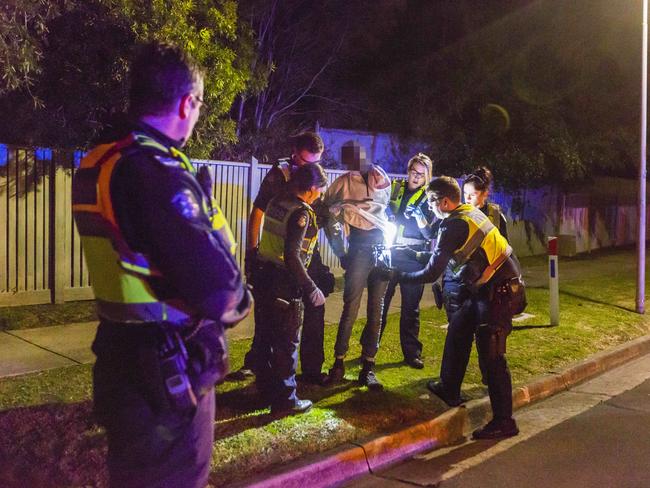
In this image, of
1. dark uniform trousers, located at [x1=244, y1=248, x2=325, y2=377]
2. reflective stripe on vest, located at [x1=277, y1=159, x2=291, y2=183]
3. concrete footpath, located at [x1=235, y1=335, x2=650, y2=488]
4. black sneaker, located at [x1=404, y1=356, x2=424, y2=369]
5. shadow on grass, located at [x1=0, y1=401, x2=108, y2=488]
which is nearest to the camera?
shadow on grass, located at [x1=0, y1=401, x2=108, y2=488]

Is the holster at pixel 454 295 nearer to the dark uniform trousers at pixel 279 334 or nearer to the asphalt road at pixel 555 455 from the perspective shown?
the asphalt road at pixel 555 455

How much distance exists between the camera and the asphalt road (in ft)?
15.1

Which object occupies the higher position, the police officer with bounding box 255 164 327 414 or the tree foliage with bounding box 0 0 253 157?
the tree foliage with bounding box 0 0 253 157

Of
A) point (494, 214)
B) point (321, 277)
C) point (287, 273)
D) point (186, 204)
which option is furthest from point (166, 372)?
point (494, 214)

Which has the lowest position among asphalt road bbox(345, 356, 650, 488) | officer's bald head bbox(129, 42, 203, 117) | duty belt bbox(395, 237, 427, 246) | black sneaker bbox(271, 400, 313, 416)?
asphalt road bbox(345, 356, 650, 488)

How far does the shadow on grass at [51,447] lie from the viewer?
3861 millimetres

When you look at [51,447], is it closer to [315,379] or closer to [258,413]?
[258,413]

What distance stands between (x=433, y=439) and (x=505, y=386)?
0.66m

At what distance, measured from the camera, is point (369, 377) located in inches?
232

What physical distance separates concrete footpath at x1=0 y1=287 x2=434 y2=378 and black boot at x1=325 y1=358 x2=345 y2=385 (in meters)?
1.81

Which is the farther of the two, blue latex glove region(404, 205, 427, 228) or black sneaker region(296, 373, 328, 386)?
blue latex glove region(404, 205, 427, 228)

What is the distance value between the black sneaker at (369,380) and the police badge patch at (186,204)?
4008 millimetres

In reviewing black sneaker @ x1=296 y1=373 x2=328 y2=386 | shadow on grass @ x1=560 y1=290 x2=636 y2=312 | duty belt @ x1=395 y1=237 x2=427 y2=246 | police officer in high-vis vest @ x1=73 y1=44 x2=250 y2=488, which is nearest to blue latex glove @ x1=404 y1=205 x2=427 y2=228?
duty belt @ x1=395 y1=237 x2=427 y2=246

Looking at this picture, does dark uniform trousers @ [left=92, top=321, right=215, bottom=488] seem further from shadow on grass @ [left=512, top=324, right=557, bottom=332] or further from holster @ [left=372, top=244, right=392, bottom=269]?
shadow on grass @ [left=512, top=324, right=557, bottom=332]
